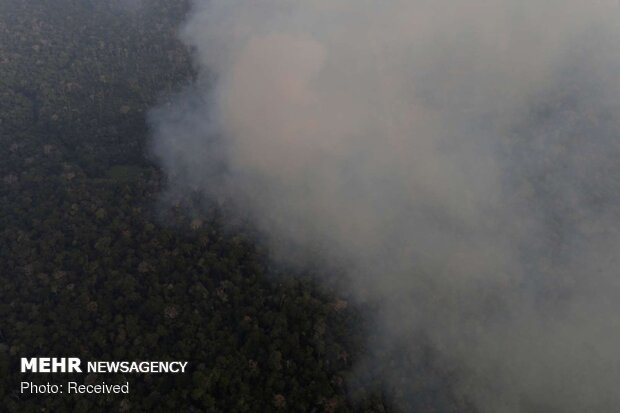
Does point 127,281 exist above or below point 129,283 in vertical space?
above

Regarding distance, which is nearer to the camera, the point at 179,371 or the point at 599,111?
the point at 179,371

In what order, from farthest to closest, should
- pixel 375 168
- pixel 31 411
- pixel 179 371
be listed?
pixel 375 168, pixel 179 371, pixel 31 411

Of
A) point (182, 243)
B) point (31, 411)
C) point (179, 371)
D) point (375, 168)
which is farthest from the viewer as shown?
point (375, 168)

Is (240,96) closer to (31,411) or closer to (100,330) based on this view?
(100,330)

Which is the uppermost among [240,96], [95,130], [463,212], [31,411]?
[240,96]

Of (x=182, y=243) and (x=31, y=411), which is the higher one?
(x=182, y=243)

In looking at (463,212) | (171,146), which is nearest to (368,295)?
(463,212)
